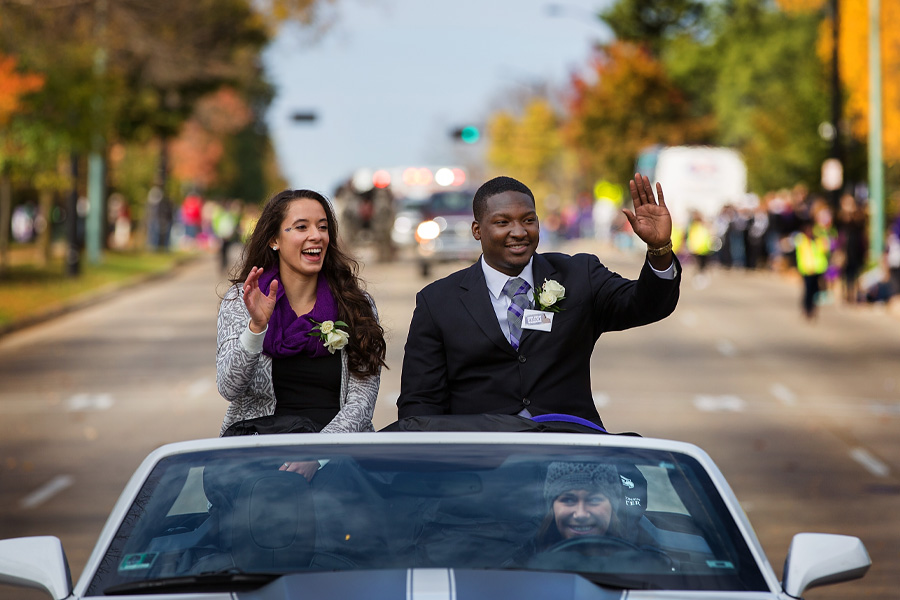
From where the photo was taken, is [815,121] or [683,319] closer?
[683,319]

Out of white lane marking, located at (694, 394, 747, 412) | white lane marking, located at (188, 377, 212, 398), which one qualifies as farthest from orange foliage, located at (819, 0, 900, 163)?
white lane marking, located at (188, 377, 212, 398)

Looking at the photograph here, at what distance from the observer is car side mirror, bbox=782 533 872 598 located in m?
3.60

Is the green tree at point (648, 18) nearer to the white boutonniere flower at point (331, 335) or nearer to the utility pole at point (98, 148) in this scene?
the utility pole at point (98, 148)

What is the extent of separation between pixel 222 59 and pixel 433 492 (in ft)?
134

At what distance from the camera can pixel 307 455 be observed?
3904 mm

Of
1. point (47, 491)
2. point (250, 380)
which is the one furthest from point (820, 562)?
point (47, 491)

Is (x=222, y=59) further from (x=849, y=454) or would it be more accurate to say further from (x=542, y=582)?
(x=542, y=582)

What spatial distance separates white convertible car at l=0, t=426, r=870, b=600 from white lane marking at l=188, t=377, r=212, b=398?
13048 millimetres

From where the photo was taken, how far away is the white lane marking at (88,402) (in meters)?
16.0

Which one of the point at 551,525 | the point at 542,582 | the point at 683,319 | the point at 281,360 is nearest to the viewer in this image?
the point at 542,582

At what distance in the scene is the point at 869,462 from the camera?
12.3 meters

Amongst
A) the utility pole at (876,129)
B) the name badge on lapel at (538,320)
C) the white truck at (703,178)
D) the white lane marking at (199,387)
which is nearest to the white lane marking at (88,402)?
the white lane marking at (199,387)

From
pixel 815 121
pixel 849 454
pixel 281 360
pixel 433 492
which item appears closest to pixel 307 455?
pixel 433 492

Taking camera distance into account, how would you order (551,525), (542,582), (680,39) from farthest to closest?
(680,39) → (551,525) → (542,582)
